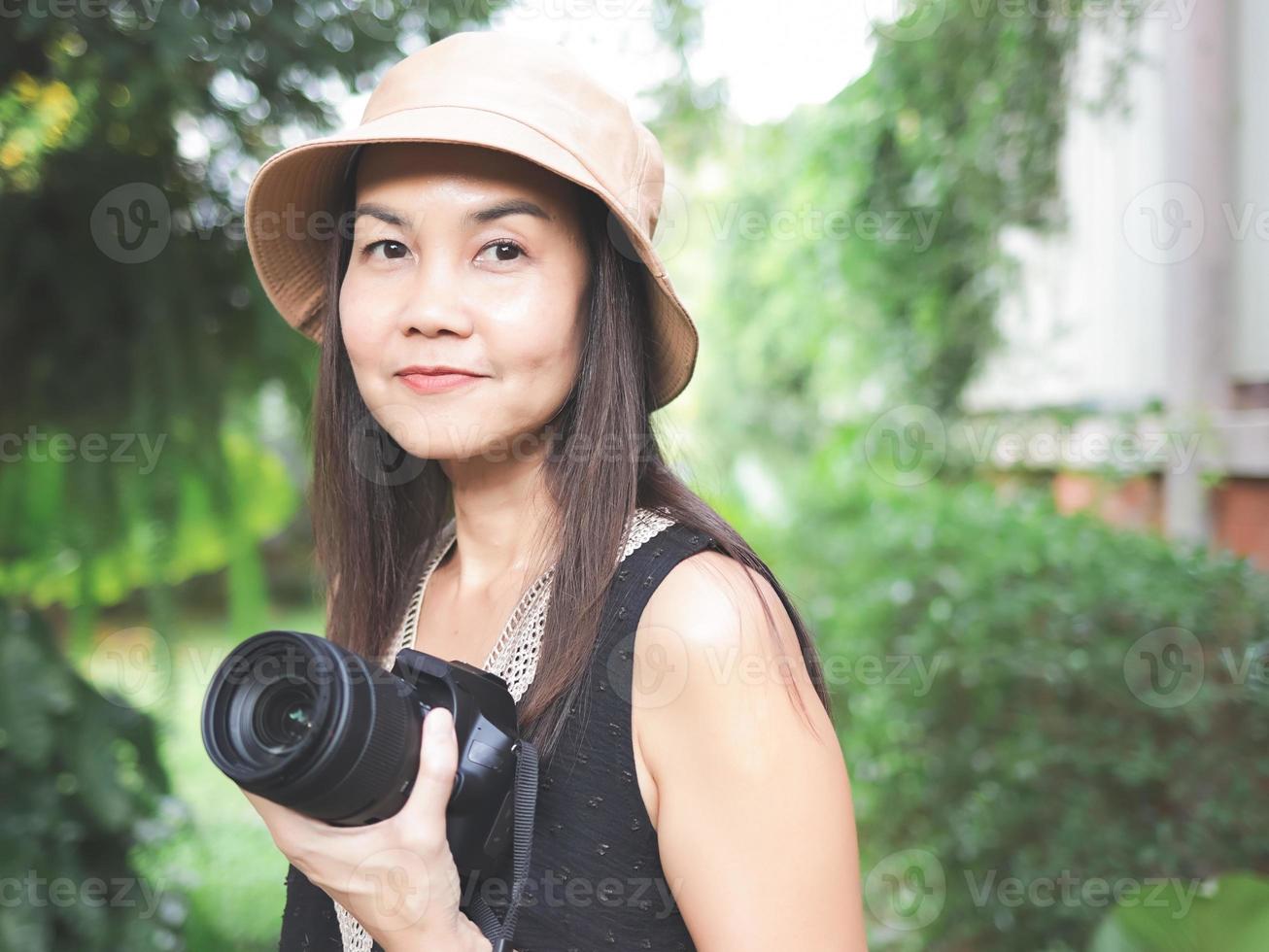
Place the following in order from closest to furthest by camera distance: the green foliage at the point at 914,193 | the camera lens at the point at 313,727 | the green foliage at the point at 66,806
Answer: the camera lens at the point at 313,727
the green foliage at the point at 66,806
the green foliage at the point at 914,193

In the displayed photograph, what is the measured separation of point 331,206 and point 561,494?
572 mm

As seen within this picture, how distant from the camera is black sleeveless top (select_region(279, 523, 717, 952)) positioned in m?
1.25

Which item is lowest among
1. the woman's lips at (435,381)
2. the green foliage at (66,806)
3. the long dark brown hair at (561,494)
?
the green foliage at (66,806)

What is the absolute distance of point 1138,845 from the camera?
120 inches

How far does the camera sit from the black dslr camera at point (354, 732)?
1.08 meters

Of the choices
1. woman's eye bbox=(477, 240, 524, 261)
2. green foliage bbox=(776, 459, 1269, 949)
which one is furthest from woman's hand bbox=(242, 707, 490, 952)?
green foliage bbox=(776, 459, 1269, 949)

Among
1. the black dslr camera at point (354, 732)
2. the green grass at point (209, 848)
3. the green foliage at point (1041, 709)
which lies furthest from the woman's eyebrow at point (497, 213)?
the green foliage at point (1041, 709)

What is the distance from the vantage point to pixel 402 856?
45.5 inches

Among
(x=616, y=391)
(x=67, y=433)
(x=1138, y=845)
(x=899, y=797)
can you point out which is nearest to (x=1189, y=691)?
(x=1138, y=845)

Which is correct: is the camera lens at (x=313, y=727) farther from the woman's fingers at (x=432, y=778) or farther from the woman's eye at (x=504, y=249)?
the woman's eye at (x=504, y=249)

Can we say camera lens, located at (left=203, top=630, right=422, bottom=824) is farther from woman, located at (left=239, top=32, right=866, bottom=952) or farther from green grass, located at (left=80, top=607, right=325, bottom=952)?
green grass, located at (left=80, top=607, right=325, bottom=952)

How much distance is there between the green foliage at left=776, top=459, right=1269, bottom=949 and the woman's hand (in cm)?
210

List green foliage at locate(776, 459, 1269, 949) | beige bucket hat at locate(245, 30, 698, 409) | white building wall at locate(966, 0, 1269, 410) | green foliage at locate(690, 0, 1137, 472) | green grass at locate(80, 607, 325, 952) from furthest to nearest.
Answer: green foliage at locate(690, 0, 1137, 472) < white building wall at locate(966, 0, 1269, 410) < green foliage at locate(776, 459, 1269, 949) < green grass at locate(80, 607, 325, 952) < beige bucket hat at locate(245, 30, 698, 409)

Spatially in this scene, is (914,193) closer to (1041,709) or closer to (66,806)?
(1041,709)
